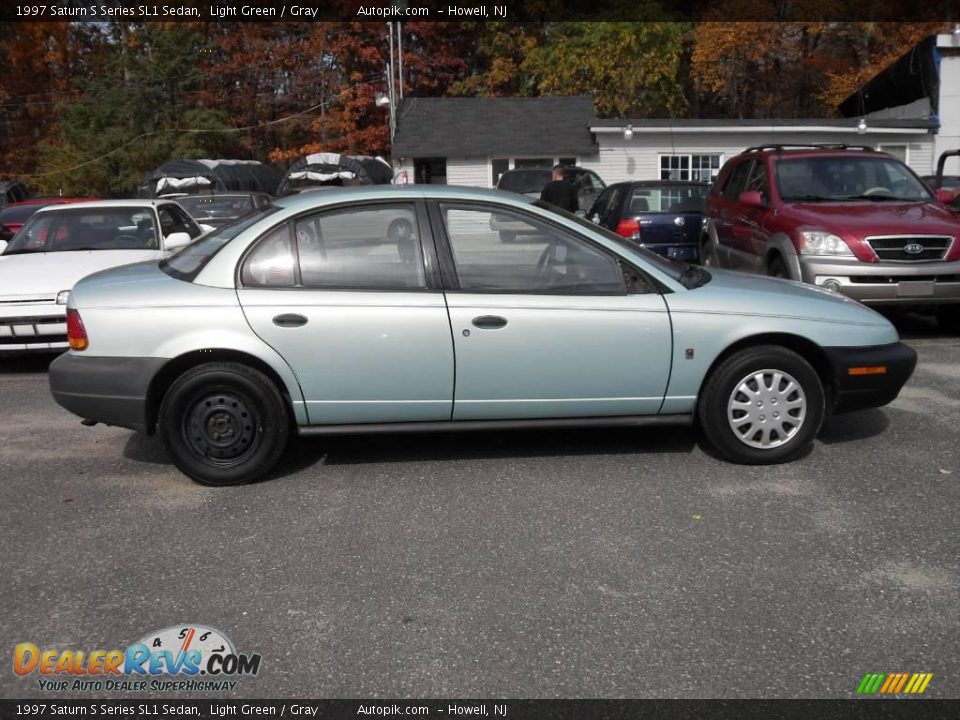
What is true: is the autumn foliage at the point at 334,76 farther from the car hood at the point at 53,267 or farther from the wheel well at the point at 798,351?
the wheel well at the point at 798,351

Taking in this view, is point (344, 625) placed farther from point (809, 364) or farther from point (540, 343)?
point (809, 364)

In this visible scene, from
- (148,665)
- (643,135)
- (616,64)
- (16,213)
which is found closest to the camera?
(148,665)

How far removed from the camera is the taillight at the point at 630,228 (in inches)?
476

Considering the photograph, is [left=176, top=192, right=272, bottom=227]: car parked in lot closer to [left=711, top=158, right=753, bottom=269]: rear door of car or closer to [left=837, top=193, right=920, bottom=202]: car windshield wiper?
[left=711, top=158, right=753, bottom=269]: rear door of car

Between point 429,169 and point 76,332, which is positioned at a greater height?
point 429,169

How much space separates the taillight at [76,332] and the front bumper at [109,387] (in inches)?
2.4

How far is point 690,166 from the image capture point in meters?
29.6

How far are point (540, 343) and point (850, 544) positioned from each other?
1835mm

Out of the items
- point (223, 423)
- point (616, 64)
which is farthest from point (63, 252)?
point (616, 64)

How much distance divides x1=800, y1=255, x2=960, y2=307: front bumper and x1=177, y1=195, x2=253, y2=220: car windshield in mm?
11226

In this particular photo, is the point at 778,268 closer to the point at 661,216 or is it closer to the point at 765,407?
the point at 661,216

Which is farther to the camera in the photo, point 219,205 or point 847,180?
point 219,205

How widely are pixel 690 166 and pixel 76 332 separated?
2672 centimetres
